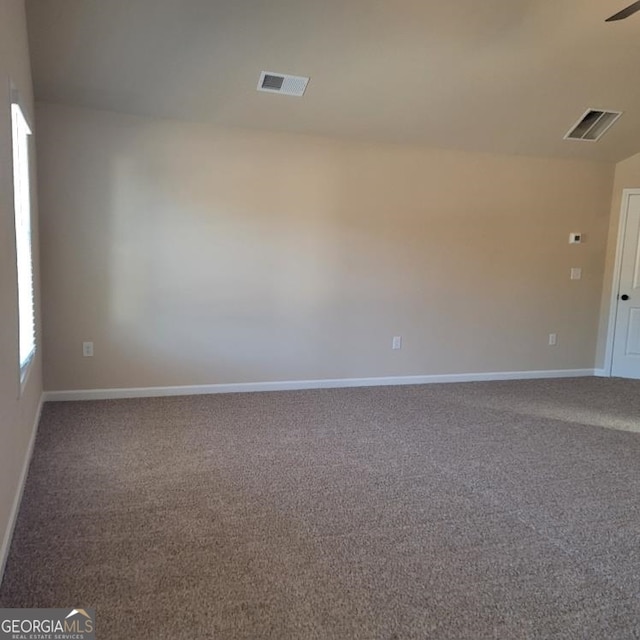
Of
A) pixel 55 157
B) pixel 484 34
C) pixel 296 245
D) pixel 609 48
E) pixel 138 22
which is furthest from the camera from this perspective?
pixel 296 245

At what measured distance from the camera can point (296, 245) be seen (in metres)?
4.53

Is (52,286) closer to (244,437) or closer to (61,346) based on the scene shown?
(61,346)

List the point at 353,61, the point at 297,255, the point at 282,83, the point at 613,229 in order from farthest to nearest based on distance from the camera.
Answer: the point at 613,229 → the point at 297,255 → the point at 282,83 → the point at 353,61

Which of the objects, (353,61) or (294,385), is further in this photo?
(294,385)

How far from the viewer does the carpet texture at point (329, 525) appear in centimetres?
174

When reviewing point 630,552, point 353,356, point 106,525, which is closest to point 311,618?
point 106,525

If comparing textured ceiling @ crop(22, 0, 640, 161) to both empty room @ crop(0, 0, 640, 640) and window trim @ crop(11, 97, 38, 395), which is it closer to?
empty room @ crop(0, 0, 640, 640)

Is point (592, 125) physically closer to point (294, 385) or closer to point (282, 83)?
point (282, 83)

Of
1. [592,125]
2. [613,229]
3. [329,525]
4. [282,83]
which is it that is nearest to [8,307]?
[329,525]

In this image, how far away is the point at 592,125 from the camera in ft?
15.5

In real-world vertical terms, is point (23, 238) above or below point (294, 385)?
above

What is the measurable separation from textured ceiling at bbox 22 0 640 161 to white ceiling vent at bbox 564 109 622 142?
0.12 meters

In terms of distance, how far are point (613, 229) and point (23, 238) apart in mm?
5648

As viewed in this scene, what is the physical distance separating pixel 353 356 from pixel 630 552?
9.67 ft
